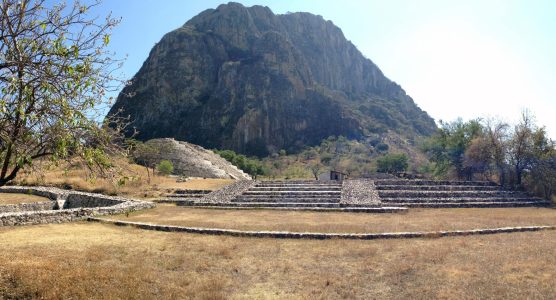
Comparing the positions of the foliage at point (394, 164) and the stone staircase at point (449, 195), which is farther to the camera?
the foliage at point (394, 164)

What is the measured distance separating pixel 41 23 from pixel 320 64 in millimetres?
177599

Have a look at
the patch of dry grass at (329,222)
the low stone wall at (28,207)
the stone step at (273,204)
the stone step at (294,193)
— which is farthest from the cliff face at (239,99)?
the patch of dry grass at (329,222)

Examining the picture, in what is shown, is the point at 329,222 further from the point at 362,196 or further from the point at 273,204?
the point at 362,196

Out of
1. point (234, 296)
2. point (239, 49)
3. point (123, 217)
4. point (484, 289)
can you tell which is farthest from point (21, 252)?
point (239, 49)

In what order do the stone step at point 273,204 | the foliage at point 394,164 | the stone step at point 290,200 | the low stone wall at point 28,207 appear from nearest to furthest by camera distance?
the low stone wall at point 28,207, the stone step at point 273,204, the stone step at point 290,200, the foliage at point 394,164

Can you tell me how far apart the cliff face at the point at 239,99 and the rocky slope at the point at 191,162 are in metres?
58.9

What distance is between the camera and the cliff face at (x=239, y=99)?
394ft

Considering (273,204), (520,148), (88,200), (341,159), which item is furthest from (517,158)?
(341,159)

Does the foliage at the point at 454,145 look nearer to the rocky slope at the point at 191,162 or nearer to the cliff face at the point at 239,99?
the rocky slope at the point at 191,162

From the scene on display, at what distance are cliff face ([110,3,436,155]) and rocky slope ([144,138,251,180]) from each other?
5890cm

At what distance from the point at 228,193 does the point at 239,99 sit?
9746cm

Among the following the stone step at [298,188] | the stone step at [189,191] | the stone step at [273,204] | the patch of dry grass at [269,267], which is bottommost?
the patch of dry grass at [269,267]

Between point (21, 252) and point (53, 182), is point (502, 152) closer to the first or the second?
point (21, 252)

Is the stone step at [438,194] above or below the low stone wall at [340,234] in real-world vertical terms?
above
